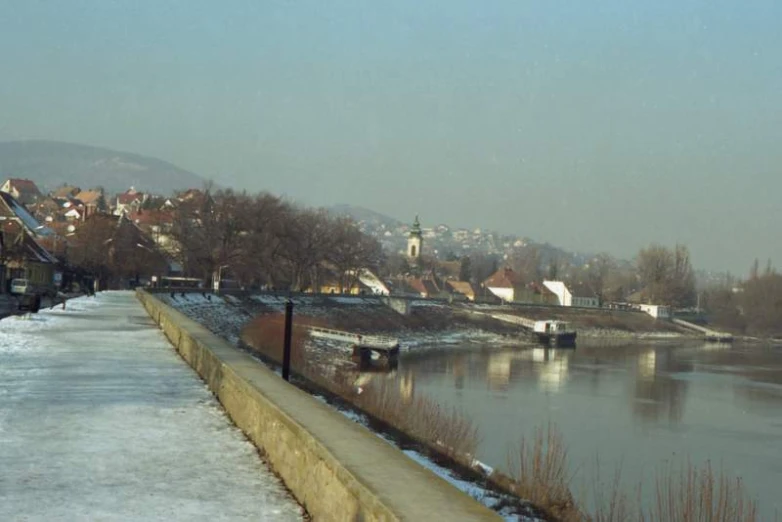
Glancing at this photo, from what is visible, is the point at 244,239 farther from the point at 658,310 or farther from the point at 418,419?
the point at 658,310

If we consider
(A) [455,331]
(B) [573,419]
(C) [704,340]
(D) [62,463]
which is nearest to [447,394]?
(B) [573,419]

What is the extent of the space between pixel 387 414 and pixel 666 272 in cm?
14700

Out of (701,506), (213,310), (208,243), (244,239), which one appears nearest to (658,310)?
(244,239)

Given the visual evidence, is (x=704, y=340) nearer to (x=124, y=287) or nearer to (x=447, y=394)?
(x=124, y=287)

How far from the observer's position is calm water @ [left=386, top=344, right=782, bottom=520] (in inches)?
1001

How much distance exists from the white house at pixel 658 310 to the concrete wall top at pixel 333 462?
138 m

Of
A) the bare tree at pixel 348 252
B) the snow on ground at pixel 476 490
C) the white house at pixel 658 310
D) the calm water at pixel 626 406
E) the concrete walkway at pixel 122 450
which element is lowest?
the calm water at pixel 626 406

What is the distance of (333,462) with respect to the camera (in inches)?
277

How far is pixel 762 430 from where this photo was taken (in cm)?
3372

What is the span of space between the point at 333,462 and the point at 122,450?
13.2 ft

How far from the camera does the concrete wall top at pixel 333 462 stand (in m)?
5.87

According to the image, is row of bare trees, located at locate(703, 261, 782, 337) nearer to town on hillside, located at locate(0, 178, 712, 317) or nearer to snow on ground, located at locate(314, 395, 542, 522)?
town on hillside, located at locate(0, 178, 712, 317)

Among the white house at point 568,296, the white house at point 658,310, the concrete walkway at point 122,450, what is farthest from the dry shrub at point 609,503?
A: the white house at point 568,296

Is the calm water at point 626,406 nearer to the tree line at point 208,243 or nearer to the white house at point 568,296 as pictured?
the tree line at point 208,243
